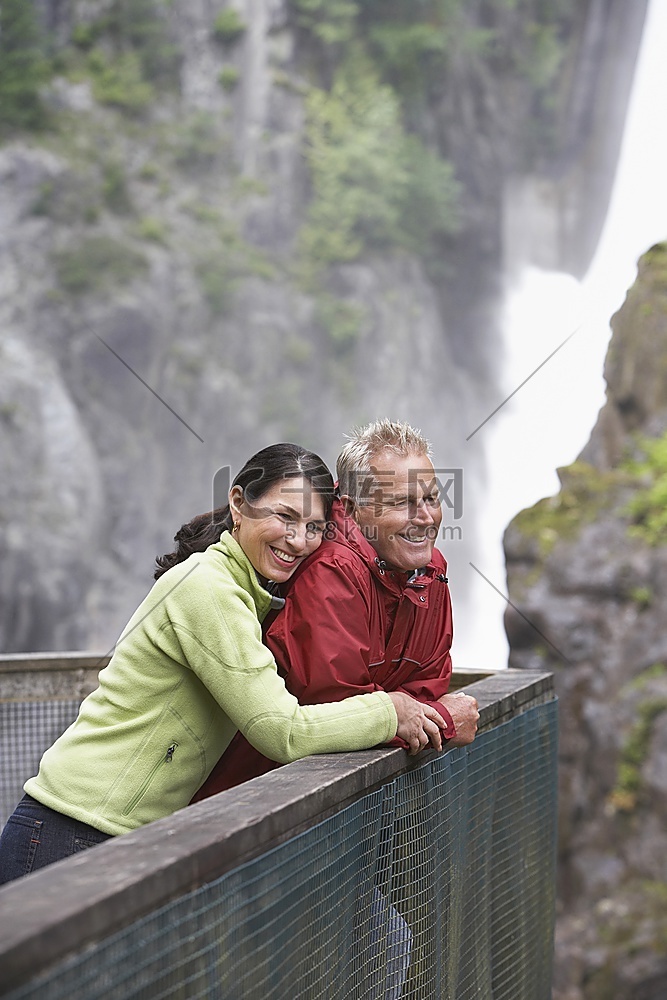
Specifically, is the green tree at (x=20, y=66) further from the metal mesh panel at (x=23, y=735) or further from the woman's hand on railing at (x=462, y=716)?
the woman's hand on railing at (x=462, y=716)

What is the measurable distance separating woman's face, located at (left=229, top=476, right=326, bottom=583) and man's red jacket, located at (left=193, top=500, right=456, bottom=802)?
0.05 metres

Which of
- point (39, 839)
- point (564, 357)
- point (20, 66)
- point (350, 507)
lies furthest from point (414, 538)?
point (564, 357)

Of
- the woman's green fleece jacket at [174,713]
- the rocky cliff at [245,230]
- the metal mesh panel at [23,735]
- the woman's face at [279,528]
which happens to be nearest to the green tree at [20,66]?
the rocky cliff at [245,230]

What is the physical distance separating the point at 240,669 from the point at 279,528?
36cm

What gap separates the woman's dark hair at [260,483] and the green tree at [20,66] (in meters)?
21.0

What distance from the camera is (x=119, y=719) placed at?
213 cm

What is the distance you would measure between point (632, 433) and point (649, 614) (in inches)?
90.7

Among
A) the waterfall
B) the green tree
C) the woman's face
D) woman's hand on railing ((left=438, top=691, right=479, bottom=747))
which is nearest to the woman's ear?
the woman's face

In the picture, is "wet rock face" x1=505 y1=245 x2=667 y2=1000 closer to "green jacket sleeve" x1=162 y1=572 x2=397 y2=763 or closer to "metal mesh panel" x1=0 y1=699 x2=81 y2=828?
"metal mesh panel" x1=0 y1=699 x2=81 y2=828

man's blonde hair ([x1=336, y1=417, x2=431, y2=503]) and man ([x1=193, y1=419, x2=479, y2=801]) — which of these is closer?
man ([x1=193, y1=419, x2=479, y2=801])

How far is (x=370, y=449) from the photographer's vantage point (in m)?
2.53

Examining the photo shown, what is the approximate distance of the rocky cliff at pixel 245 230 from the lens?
787 inches

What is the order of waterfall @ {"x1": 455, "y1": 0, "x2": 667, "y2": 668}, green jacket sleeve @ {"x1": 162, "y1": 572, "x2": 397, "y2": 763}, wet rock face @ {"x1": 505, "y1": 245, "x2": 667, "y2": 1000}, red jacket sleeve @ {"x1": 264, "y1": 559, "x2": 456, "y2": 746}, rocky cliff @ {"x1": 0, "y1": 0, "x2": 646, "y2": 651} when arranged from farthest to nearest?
waterfall @ {"x1": 455, "y1": 0, "x2": 667, "y2": 668} < rocky cliff @ {"x1": 0, "y1": 0, "x2": 646, "y2": 651} < wet rock face @ {"x1": 505, "y1": 245, "x2": 667, "y2": 1000} < red jacket sleeve @ {"x1": 264, "y1": 559, "x2": 456, "y2": 746} < green jacket sleeve @ {"x1": 162, "y1": 572, "x2": 397, "y2": 763}

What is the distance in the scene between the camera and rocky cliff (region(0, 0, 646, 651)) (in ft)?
65.6
